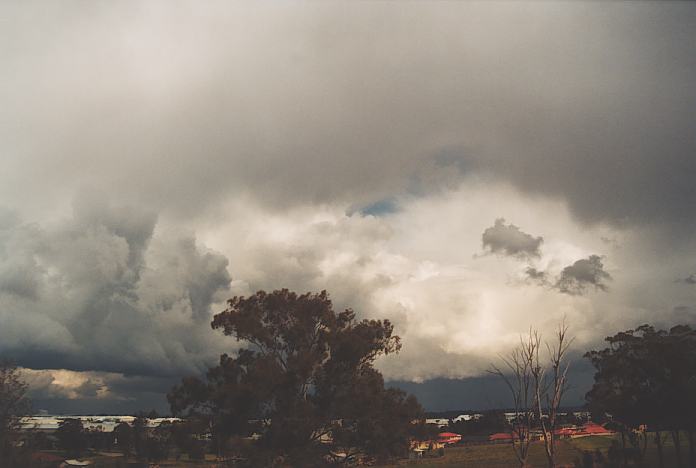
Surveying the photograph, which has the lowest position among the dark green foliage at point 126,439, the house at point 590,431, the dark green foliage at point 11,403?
the house at point 590,431

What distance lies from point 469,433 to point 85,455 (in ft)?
321

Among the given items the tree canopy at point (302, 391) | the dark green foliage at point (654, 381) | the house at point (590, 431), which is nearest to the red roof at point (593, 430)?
the house at point (590, 431)

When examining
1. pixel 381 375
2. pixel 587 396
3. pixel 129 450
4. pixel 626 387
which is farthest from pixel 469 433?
pixel 381 375

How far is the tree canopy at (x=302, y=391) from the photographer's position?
35125 millimetres

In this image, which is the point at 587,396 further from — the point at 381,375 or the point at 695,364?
the point at 381,375

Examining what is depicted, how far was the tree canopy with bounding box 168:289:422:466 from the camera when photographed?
115 ft

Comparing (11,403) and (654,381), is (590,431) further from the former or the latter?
(11,403)

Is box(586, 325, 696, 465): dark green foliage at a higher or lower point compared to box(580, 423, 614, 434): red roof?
higher

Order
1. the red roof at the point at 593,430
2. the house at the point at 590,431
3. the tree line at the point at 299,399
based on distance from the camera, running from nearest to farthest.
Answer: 1. the tree line at the point at 299,399
2. the house at the point at 590,431
3. the red roof at the point at 593,430

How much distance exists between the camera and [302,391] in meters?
36.4

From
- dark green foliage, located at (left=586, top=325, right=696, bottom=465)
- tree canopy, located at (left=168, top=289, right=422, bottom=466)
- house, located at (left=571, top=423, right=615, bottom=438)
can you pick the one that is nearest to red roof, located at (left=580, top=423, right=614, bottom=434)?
house, located at (left=571, top=423, right=615, bottom=438)

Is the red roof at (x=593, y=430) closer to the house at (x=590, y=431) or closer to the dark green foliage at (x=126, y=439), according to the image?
the house at (x=590, y=431)

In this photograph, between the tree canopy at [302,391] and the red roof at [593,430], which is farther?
the red roof at [593,430]

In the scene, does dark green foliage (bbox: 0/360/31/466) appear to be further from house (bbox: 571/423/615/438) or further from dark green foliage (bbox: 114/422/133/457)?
house (bbox: 571/423/615/438)
